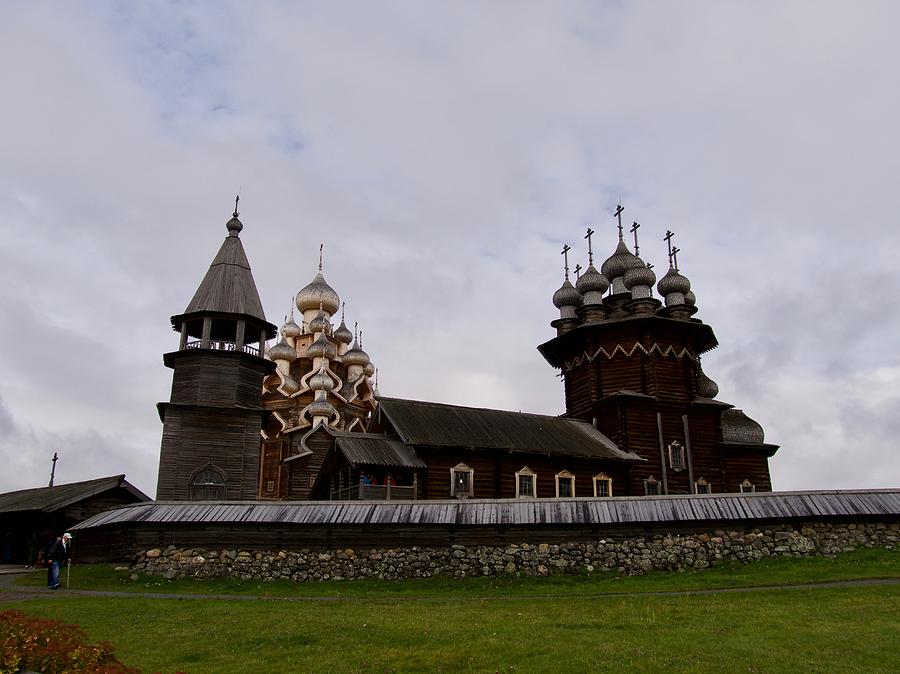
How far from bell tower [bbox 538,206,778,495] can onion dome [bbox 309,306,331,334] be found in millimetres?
18894

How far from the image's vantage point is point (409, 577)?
18516 millimetres

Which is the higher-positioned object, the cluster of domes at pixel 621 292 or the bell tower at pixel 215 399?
the cluster of domes at pixel 621 292

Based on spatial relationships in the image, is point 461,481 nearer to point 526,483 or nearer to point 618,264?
point 526,483

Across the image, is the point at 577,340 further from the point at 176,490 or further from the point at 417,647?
the point at 417,647

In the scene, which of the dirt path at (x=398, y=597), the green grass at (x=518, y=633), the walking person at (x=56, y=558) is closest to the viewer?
the green grass at (x=518, y=633)

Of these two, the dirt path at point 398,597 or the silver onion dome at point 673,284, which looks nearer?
the dirt path at point 398,597

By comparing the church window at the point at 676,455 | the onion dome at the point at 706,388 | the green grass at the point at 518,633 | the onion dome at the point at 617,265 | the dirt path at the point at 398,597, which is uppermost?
the onion dome at the point at 617,265

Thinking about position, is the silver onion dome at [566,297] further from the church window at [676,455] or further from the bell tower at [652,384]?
the church window at [676,455]

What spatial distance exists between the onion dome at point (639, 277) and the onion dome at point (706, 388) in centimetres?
511

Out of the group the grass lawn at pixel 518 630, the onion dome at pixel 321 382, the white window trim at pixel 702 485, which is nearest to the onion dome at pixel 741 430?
the white window trim at pixel 702 485

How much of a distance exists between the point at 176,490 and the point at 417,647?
20766mm

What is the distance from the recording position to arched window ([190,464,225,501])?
28.6 meters

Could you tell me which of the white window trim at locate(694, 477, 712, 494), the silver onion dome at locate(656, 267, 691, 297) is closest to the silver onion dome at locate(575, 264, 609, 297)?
the silver onion dome at locate(656, 267, 691, 297)

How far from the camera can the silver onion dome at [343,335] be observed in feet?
180
